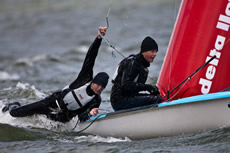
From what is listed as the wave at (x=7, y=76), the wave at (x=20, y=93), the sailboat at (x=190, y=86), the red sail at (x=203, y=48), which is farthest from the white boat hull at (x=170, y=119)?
the wave at (x=7, y=76)

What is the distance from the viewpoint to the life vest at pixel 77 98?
573 cm

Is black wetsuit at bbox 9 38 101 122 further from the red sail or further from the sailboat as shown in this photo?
the red sail

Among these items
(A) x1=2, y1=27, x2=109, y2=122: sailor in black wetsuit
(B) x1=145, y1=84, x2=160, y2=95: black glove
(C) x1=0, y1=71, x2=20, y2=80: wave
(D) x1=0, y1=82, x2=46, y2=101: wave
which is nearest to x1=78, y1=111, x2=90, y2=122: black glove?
(A) x1=2, y1=27, x2=109, y2=122: sailor in black wetsuit

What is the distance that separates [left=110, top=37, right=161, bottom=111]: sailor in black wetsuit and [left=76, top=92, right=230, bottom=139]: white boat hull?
27 centimetres

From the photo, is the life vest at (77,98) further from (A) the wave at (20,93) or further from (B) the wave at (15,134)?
(A) the wave at (20,93)

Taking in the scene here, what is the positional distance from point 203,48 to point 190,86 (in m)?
0.46

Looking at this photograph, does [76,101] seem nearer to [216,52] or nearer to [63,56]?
[216,52]

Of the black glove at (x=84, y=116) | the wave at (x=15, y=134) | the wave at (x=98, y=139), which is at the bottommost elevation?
the wave at (x=15, y=134)

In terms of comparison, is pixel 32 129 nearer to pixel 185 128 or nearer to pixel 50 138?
pixel 50 138

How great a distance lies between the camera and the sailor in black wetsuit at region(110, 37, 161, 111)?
5426mm

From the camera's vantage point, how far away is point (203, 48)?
18.3ft

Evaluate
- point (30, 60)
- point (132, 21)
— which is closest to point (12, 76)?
point (30, 60)

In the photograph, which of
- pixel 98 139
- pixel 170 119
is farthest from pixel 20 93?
pixel 170 119

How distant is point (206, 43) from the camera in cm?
555
